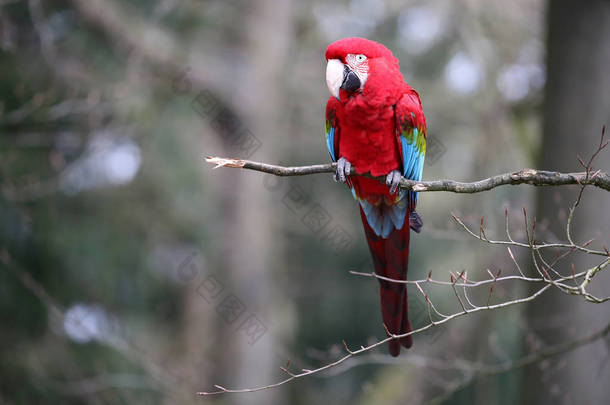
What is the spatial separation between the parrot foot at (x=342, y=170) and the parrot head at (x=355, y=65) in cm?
33

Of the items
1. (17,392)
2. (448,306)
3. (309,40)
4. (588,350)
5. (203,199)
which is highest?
(309,40)

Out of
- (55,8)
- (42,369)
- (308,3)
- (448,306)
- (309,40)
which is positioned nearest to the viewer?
(42,369)

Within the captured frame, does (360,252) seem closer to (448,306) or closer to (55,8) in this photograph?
(448,306)

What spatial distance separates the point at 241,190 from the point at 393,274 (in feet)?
13.9

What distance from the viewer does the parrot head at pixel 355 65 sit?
2312 mm

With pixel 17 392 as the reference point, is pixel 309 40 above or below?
above

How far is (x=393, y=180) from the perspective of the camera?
100 inches

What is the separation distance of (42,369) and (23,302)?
2.35ft

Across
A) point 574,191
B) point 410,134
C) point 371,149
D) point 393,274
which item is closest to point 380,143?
point 371,149

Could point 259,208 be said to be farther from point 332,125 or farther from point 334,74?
point 334,74

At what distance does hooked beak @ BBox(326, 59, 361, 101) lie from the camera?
2316 millimetres

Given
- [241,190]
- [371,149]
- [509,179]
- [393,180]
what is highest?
[241,190]

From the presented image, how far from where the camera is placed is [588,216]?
11.1 feet

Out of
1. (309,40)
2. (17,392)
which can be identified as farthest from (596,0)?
(17,392)
